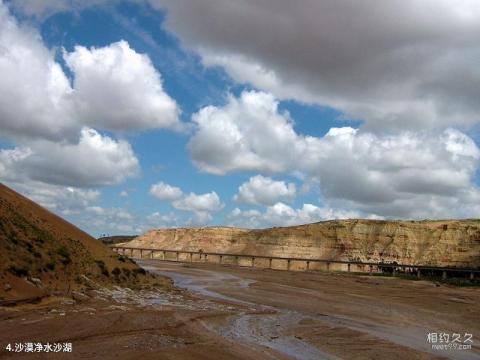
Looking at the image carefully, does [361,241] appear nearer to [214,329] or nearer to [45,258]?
[45,258]

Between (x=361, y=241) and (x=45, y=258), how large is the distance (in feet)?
323

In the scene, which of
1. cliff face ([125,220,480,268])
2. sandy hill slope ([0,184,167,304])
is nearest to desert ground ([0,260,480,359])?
sandy hill slope ([0,184,167,304])

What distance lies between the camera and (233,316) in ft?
63.9

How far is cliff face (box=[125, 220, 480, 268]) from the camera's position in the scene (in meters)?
97.9

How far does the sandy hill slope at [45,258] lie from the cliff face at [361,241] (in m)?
82.3

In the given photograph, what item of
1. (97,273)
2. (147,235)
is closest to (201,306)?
(97,273)

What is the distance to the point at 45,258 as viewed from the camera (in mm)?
22281

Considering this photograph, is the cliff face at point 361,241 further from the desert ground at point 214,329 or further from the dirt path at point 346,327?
the desert ground at point 214,329

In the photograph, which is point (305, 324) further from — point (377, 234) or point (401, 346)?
point (377, 234)

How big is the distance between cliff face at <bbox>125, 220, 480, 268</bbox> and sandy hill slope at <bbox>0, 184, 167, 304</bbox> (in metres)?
82.3

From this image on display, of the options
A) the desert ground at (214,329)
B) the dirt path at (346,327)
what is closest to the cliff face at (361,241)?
the dirt path at (346,327)

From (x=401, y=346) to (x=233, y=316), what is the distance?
270 inches

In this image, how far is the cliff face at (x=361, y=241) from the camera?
97.9m

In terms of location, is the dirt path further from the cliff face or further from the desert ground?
the cliff face
